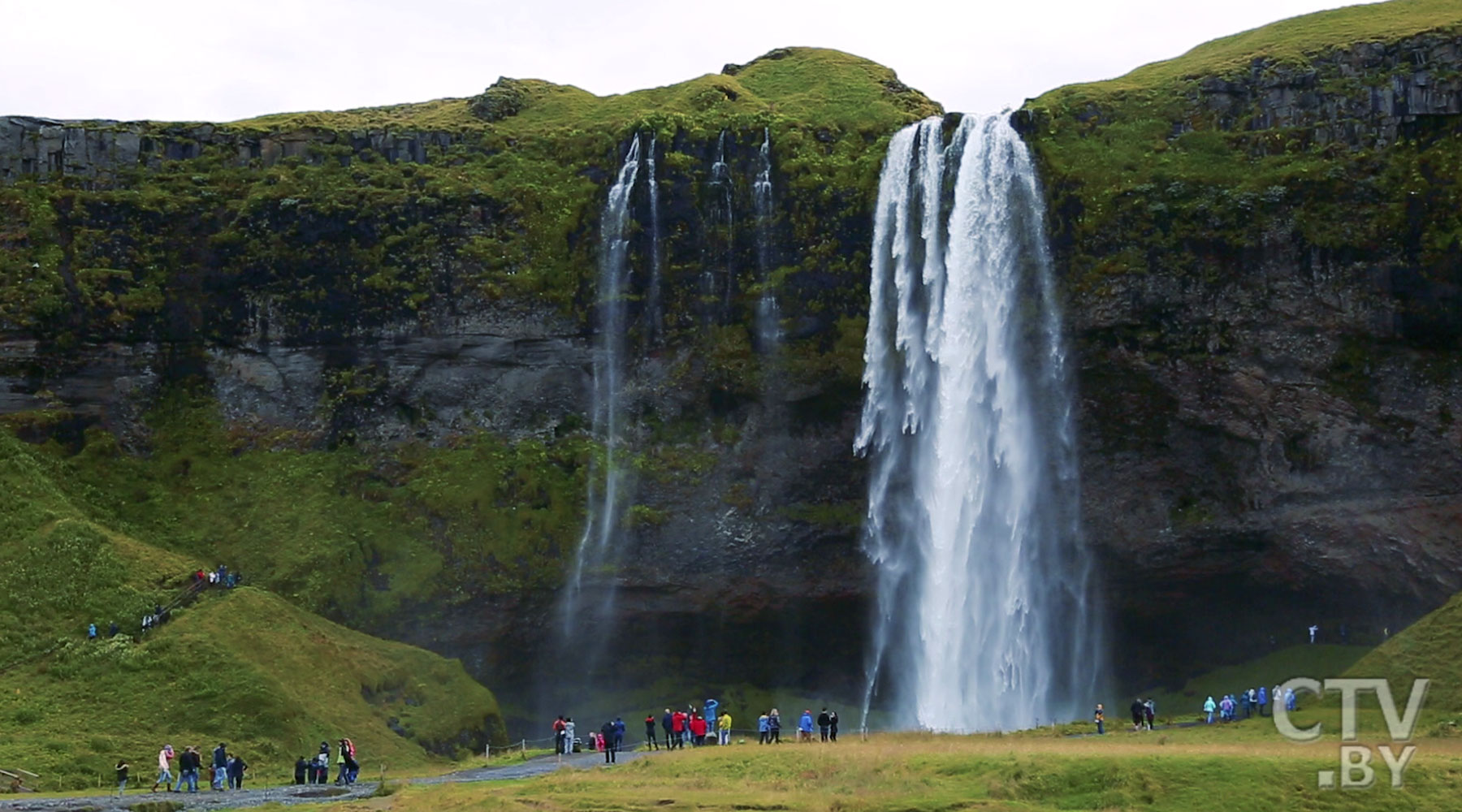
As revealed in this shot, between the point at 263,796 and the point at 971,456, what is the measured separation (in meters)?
34.1

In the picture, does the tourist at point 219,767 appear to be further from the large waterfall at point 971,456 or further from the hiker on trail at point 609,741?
the large waterfall at point 971,456

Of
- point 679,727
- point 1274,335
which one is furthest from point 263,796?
point 1274,335

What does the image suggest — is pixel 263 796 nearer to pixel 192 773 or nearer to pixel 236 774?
pixel 192 773

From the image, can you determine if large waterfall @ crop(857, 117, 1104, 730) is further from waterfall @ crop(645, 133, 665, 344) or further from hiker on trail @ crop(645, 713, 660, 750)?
hiker on trail @ crop(645, 713, 660, 750)

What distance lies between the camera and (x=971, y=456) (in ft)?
220

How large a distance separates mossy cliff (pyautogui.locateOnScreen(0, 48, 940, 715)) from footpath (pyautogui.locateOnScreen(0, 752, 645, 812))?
67.6 feet

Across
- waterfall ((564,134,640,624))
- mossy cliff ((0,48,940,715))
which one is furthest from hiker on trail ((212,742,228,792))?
waterfall ((564,134,640,624))

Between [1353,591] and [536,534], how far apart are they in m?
33.1

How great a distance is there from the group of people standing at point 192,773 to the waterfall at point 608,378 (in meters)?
23.1

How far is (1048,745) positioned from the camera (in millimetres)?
42906

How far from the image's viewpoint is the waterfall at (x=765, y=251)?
70312 mm

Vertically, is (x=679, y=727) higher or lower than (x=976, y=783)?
lower

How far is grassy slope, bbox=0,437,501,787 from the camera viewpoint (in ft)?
171

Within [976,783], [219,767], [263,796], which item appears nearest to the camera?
[976,783]
